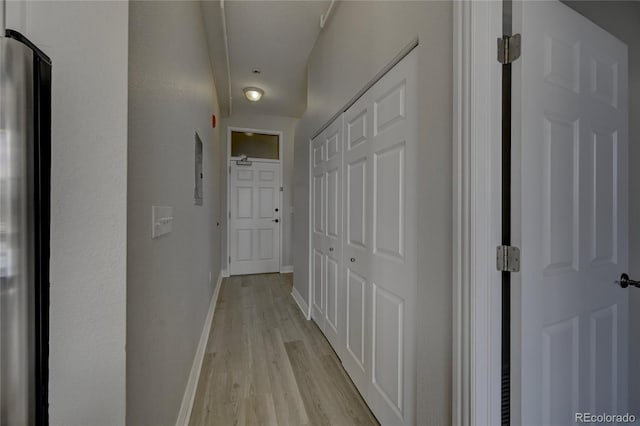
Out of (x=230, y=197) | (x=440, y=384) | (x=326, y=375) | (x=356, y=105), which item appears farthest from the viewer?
(x=230, y=197)

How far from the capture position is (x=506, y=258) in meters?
0.90

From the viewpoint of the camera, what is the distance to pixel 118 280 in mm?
688

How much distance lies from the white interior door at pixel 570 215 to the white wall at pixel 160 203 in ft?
3.94

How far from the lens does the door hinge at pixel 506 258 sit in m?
0.90

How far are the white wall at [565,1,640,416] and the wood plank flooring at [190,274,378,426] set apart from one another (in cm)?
132

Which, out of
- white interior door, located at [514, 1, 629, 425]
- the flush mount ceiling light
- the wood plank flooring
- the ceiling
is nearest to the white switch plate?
the wood plank flooring

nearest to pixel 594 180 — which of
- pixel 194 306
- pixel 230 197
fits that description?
pixel 194 306

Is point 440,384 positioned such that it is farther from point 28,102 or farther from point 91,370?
point 28,102

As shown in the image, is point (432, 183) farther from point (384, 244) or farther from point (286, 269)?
point (286, 269)

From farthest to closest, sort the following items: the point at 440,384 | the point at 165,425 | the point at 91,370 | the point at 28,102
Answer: the point at 165,425, the point at 440,384, the point at 91,370, the point at 28,102

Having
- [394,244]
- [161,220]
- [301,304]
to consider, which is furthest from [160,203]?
[301,304]

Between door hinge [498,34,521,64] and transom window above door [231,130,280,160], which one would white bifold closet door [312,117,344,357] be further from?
transom window above door [231,130,280,160]

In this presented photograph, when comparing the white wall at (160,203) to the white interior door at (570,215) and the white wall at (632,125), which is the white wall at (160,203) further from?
the white wall at (632,125)

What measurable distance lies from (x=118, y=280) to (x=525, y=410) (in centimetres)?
129
